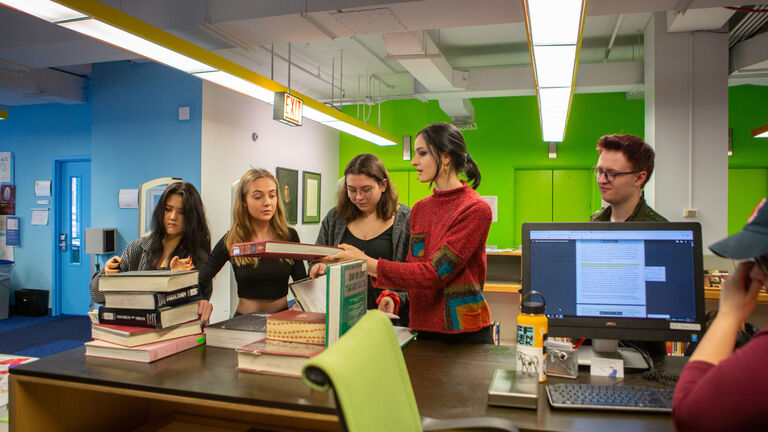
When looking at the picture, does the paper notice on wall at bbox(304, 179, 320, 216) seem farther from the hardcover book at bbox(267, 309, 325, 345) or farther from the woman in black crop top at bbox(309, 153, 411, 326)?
the hardcover book at bbox(267, 309, 325, 345)

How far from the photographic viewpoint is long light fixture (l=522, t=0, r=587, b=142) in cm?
190

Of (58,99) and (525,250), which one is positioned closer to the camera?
(525,250)

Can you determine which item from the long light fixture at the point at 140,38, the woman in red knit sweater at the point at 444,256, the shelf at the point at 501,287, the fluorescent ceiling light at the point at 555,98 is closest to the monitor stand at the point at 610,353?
the woman in red knit sweater at the point at 444,256

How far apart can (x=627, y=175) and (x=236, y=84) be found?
2.90 m

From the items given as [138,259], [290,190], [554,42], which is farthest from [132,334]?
[290,190]

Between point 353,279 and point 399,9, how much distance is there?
2709mm

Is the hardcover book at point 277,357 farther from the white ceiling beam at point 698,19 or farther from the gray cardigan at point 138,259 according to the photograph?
the white ceiling beam at point 698,19

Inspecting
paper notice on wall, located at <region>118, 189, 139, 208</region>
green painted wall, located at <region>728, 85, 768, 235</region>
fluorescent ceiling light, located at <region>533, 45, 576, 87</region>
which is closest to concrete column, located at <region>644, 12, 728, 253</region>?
fluorescent ceiling light, located at <region>533, 45, 576, 87</region>

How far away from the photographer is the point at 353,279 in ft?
4.61

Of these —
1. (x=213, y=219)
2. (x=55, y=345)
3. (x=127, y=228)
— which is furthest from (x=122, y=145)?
(x=55, y=345)

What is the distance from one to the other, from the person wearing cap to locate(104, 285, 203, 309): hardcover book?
138 centimetres

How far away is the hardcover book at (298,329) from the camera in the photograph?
1362 millimetres

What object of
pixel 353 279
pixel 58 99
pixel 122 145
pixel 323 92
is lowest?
pixel 353 279

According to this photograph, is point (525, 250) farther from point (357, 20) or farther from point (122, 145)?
point (122, 145)
